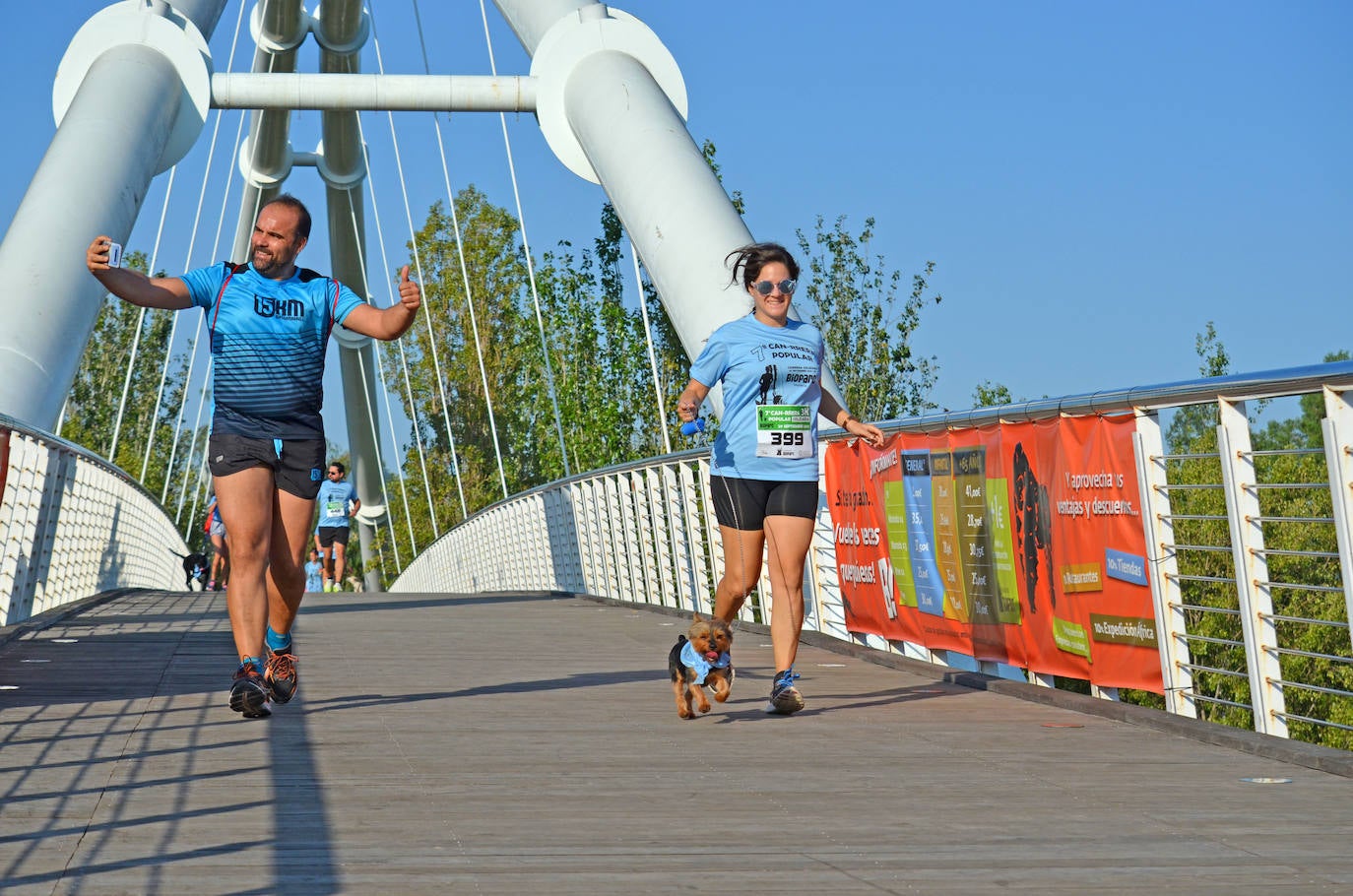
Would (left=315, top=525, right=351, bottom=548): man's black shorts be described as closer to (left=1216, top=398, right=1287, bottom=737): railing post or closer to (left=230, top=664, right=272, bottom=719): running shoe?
(left=230, top=664, right=272, bottom=719): running shoe

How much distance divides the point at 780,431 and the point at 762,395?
0.14 meters

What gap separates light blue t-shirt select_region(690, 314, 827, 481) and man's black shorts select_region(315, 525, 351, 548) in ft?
53.9

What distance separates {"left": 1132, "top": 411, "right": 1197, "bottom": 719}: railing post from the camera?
550 centimetres

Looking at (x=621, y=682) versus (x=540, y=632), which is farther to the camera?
(x=540, y=632)

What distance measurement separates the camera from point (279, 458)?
5.73 meters

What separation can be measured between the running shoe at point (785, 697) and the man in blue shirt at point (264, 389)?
1629mm

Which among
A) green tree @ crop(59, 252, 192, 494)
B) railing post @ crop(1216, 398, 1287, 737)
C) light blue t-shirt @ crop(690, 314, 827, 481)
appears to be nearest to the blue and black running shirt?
light blue t-shirt @ crop(690, 314, 827, 481)

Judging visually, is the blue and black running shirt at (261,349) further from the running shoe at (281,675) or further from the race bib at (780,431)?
the race bib at (780,431)

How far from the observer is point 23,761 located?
4.44 m

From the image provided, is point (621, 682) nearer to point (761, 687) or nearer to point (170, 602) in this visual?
point (761, 687)

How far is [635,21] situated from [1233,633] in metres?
21.6

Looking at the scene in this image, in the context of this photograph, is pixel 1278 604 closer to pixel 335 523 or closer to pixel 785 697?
pixel 335 523

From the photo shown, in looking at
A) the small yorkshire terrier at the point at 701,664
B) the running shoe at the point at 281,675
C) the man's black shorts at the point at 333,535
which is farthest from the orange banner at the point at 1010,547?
the man's black shorts at the point at 333,535

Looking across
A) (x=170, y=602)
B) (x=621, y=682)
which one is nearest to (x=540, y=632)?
(x=621, y=682)
